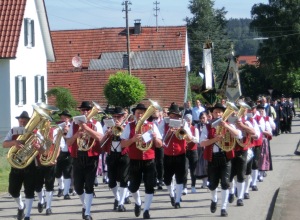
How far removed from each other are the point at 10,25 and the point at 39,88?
5.33 m

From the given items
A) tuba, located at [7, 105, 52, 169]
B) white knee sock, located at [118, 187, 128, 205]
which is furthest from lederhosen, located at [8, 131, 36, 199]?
white knee sock, located at [118, 187, 128, 205]

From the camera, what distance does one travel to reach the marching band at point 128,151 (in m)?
12.6

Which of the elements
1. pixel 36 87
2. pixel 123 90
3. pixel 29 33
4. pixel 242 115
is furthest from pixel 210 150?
pixel 123 90

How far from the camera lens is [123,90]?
46375mm

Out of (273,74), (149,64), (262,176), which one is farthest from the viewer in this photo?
(273,74)

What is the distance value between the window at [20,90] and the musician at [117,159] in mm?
24518

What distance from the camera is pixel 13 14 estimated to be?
38.7 meters

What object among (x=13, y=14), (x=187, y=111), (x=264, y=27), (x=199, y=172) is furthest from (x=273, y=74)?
(x=199, y=172)

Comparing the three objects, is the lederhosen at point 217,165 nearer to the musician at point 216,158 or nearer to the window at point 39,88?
the musician at point 216,158

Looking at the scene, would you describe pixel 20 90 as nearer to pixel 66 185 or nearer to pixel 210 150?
pixel 66 185

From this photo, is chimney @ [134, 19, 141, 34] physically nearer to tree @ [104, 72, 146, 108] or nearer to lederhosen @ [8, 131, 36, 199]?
tree @ [104, 72, 146, 108]

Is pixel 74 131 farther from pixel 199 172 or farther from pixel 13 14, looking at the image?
pixel 13 14

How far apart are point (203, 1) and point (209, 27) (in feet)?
20.7

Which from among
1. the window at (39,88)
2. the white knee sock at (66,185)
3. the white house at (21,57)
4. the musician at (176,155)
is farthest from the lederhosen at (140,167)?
the window at (39,88)
